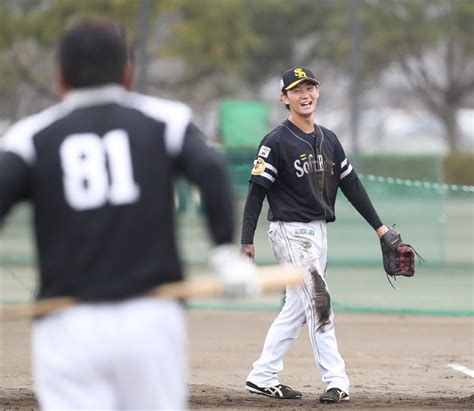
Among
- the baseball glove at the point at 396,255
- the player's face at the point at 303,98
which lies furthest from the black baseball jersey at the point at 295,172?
the baseball glove at the point at 396,255

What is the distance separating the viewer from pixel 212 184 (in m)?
4.12

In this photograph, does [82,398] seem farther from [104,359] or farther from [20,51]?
[20,51]

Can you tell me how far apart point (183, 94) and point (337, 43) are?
585 centimetres

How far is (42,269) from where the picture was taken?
414cm

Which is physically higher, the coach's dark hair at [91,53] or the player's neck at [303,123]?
the player's neck at [303,123]

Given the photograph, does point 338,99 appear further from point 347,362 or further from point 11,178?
point 11,178

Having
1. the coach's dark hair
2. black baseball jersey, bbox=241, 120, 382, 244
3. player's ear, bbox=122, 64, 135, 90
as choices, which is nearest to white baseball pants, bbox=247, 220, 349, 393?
black baseball jersey, bbox=241, 120, 382, 244

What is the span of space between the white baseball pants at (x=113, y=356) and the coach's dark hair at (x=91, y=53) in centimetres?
77

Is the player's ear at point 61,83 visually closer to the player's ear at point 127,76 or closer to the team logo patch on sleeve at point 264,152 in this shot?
the player's ear at point 127,76

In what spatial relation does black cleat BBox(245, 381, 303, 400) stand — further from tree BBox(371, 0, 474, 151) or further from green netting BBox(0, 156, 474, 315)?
tree BBox(371, 0, 474, 151)

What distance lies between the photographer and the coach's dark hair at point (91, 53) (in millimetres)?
4129

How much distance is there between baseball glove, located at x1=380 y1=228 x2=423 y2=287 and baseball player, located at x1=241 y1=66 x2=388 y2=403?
0.45m

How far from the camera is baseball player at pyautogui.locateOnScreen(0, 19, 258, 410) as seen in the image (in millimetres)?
3939

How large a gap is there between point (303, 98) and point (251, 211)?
2.73 ft
